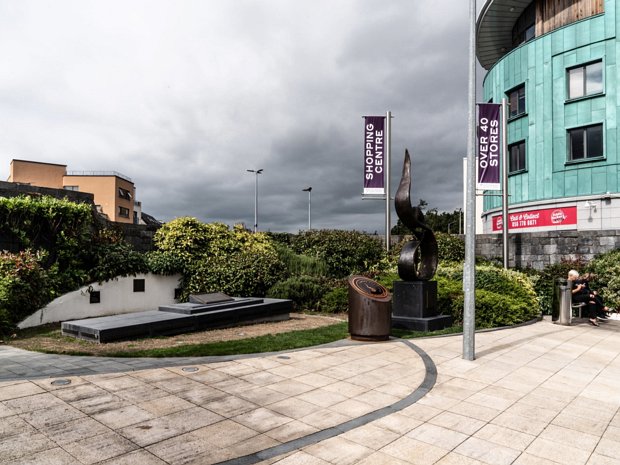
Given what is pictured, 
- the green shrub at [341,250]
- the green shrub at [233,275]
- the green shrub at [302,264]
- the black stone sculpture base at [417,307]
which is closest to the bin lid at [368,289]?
the black stone sculpture base at [417,307]

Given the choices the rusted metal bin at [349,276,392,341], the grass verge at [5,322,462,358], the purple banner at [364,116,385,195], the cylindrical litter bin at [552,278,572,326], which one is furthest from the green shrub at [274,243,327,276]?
the cylindrical litter bin at [552,278,572,326]

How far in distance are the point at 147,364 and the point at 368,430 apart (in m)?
3.84

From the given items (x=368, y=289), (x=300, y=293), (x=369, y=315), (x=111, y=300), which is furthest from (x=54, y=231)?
(x=369, y=315)

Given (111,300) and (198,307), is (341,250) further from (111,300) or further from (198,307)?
(111,300)

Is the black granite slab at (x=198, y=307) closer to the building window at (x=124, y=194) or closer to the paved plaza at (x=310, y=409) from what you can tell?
the paved plaza at (x=310, y=409)

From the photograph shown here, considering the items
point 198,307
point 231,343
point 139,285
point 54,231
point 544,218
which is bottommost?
point 231,343

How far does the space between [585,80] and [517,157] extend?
16.4 feet

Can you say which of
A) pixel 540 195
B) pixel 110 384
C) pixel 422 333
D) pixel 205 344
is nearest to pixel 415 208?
pixel 422 333

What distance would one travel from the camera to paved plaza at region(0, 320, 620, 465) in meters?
3.81

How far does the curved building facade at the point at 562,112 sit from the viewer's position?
2002cm

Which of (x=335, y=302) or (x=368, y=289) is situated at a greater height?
(x=368, y=289)

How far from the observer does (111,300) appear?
12.7 metres

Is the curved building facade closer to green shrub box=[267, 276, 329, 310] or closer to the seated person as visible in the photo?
the seated person

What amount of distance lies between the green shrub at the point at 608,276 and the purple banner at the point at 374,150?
345 inches
